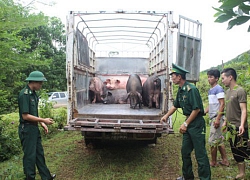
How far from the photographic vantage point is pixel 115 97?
22.2ft

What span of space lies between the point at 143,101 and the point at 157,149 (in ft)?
4.03

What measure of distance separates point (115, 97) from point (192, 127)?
11.4ft

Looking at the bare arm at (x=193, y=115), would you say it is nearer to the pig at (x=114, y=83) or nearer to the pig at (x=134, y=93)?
the pig at (x=134, y=93)

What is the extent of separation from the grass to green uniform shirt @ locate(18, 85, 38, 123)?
0.96 metres

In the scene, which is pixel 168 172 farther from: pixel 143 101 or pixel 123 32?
pixel 123 32

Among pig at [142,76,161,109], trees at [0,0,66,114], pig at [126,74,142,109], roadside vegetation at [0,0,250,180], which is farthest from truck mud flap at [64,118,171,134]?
trees at [0,0,66,114]

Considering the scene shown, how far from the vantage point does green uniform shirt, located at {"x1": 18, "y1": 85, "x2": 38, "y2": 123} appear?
3.49 m

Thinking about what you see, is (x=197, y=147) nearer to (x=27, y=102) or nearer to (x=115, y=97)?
A: (x=27, y=102)

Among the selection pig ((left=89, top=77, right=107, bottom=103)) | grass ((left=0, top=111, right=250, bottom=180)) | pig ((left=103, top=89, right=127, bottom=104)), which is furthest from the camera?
pig ((left=103, top=89, right=127, bottom=104))

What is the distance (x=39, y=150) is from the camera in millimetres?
3775

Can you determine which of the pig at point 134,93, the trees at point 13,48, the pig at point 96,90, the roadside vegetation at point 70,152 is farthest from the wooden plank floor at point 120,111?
the trees at point 13,48

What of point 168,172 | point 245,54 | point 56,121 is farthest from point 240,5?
point 56,121

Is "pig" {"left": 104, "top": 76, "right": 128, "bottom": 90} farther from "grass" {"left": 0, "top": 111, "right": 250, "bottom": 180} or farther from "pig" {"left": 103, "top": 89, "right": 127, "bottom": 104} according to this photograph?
"grass" {"left": 0, "top": 111, "right": 250, "bottom": 180}

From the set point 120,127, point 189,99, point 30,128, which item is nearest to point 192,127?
point 189,99
